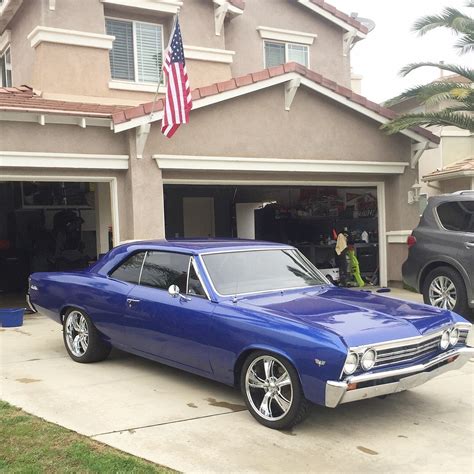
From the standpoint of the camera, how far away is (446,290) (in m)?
8.96

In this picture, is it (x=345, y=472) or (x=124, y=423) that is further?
(x=124, y=423)

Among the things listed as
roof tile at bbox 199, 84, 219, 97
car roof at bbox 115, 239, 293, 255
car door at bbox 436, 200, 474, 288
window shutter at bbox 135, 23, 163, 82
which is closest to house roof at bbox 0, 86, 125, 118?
roof tile at bbox 199, 84, 219, 97

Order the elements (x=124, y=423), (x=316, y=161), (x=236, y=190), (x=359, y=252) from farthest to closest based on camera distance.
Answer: (x=236, y=190), (x=359, y=252), (x=316, y=161), (x=124, y=423)

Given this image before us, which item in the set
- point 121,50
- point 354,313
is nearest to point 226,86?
point 121,50

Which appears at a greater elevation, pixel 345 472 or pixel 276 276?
pixel 276 276

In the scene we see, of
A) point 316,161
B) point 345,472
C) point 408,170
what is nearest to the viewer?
point 345,472

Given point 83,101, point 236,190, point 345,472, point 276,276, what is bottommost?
point 345,472

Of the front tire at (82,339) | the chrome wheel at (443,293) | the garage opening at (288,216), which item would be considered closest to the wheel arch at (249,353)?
the front tire at (82,339)

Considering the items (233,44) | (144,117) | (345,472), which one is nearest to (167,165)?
(144,117)

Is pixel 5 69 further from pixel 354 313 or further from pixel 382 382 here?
pixel 382 382

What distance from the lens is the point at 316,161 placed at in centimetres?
1164

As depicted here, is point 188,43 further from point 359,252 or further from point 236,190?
point 359,252

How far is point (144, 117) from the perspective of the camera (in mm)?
9648

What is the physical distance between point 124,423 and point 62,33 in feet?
30.9
